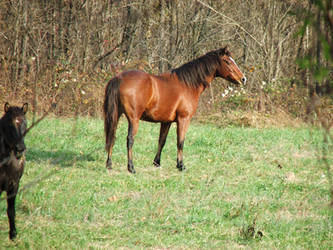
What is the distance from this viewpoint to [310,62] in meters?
2.00

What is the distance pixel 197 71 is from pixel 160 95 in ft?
3.01

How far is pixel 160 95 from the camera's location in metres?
7.98

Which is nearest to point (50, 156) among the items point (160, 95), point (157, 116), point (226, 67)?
point (157, 116)

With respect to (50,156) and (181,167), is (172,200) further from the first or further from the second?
(50,156)

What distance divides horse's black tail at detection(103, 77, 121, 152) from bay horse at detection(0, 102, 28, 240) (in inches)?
116

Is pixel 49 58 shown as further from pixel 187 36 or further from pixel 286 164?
pixel 286 164

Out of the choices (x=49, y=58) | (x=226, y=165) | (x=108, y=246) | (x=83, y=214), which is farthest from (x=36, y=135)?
(x=49, y=58)

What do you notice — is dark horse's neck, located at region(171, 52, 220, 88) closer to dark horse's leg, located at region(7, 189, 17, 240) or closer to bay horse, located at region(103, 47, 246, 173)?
bay horse, located at region(103, 47, 246, 173)

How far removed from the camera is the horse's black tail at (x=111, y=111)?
7485 millimetres

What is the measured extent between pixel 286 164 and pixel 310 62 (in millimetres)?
7211

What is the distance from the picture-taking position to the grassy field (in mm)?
4961

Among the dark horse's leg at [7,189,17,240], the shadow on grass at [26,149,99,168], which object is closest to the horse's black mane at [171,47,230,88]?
the shadow on grass at [26,149,99,168]

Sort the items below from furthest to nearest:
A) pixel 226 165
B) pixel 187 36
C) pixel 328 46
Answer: pixel 187 36 < pixel 226 165 < pixel 328 46

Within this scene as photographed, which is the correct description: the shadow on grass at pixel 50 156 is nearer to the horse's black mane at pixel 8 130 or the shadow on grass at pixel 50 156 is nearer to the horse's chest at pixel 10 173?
the horse's chest at pixel 10 173
